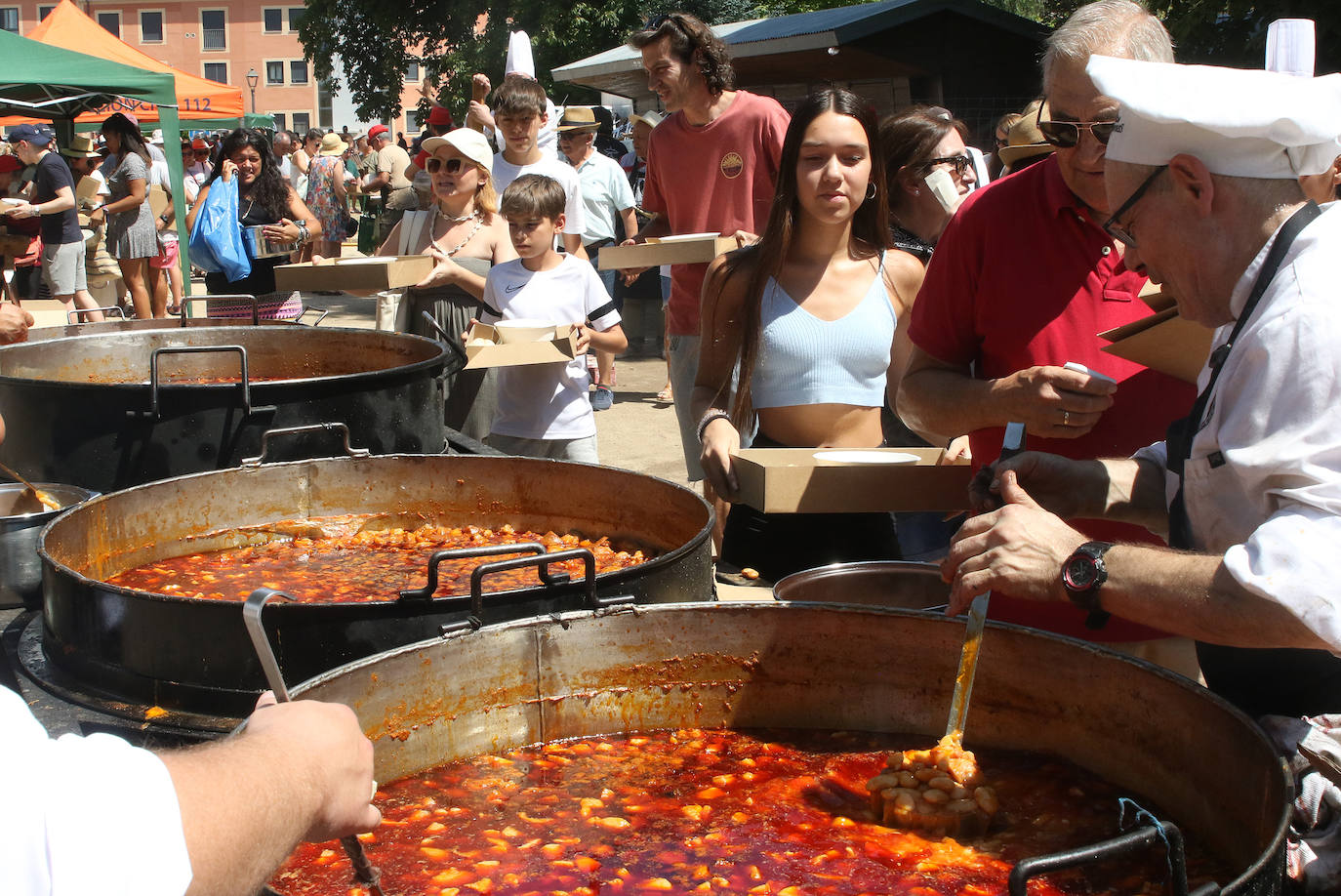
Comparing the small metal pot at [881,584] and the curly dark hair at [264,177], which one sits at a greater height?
the curly dark hair at [264,177]

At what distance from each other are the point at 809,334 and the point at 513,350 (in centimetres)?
125

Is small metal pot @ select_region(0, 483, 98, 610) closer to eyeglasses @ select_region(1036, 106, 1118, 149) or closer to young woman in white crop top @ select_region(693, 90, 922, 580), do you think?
young woman in white crop top @ select_region(693, 90, 922, 580)

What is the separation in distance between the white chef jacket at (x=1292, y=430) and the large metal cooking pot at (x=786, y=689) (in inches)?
11.0

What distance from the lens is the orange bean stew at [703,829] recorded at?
1759 mm

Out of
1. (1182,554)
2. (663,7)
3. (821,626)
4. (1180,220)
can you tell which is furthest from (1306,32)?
(663,7)

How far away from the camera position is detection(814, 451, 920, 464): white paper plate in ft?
8.93

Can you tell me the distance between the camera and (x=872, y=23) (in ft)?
42.9

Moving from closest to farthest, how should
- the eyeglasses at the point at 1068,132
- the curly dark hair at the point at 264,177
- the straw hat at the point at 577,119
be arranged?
the eyeglasses at the point at 1068,132 → the curly dark hair at the point at 264,177 → the straw hat at the point at 577,119

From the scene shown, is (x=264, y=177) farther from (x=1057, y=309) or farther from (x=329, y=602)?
(x=1057, y=309)

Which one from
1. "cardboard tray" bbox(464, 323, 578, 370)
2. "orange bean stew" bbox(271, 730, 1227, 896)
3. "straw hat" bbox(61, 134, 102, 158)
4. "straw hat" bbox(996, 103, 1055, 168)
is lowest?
"orange bean stew" bbox(271, 730, 1227, 896)

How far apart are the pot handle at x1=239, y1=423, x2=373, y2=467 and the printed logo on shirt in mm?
2669

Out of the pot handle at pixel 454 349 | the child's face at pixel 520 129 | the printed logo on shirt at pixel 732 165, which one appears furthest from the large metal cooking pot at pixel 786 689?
the child's face at pixel 520 129

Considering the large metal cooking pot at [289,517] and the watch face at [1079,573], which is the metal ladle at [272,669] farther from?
the watch face at [1079,573]

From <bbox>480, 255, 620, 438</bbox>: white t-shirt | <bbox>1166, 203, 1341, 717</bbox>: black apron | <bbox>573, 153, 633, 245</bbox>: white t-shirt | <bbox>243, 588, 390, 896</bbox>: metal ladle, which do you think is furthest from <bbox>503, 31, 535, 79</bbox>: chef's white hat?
<bbox>243, 588, 390, 896</bbox>: metal ladle
